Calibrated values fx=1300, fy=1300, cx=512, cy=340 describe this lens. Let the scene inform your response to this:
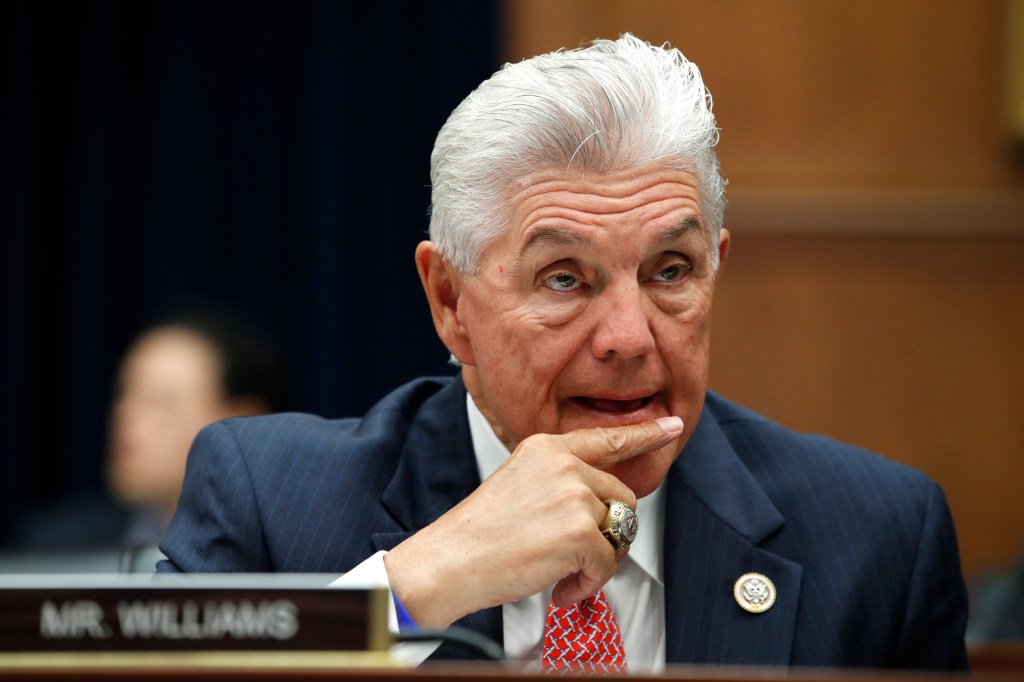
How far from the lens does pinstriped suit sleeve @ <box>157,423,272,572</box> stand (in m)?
1.94

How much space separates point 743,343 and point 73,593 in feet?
9.88

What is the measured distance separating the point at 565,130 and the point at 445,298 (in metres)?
0.36

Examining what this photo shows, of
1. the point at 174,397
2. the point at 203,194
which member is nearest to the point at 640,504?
the point at 174,397

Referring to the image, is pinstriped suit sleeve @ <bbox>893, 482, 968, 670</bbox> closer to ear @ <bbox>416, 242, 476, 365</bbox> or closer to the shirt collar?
the shirt collar

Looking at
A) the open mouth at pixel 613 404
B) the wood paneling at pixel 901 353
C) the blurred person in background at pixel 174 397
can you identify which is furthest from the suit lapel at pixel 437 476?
the wood paneling at pixel 901 353

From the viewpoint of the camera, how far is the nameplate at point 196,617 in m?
1.18

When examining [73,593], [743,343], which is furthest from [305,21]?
[73,593]

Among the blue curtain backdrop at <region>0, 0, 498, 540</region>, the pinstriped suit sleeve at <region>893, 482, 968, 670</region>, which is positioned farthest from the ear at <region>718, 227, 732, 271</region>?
the blue curtain backdrop at <region>0, 0, 498, 540</region>

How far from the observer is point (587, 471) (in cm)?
176

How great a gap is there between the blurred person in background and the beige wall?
4.46ft

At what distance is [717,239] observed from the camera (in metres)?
2.03

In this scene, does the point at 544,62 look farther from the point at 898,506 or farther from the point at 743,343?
the point at 743,343

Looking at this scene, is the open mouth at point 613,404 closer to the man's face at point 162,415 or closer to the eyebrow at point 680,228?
the eyebrow at point 680,228

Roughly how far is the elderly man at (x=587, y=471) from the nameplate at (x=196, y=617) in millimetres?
468
